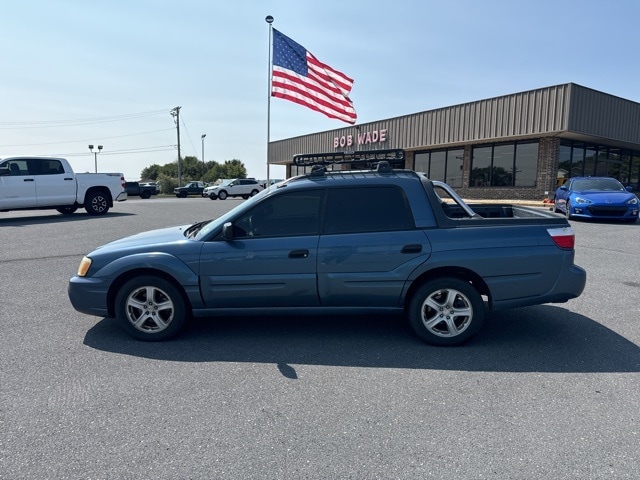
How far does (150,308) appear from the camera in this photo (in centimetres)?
417

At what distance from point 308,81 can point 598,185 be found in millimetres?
10159

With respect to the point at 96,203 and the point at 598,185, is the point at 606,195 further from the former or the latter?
the point at 96,203

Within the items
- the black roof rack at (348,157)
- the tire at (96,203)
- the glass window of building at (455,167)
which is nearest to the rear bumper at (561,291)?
the black roof rack at (348,157)

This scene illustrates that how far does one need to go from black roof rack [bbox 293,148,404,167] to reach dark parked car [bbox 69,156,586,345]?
0.73 meters

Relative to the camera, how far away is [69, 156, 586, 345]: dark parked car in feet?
13.2

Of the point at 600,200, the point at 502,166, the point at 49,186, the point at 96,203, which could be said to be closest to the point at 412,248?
the point at 600,200

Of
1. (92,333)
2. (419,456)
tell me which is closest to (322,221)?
(419,456)

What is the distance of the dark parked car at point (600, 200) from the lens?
1332cm

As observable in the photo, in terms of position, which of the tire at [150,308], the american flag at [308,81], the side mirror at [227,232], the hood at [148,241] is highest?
the american flag at [308,81]

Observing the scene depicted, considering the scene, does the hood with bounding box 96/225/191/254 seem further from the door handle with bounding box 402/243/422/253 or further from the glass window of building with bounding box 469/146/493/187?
the glass window of building with bounding box 469/146/493/187

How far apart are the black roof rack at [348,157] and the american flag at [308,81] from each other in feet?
32.0

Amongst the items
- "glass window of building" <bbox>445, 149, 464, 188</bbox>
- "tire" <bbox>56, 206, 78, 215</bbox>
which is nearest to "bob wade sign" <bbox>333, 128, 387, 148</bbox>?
"glass window of building" <bbox>445, 149, 464, 188</bbox>

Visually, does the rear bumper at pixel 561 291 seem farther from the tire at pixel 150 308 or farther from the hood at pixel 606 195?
the hood at pixel 606 195

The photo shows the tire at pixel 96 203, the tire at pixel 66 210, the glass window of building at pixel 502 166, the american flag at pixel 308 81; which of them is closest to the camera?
the american flag at pixel 308 81
